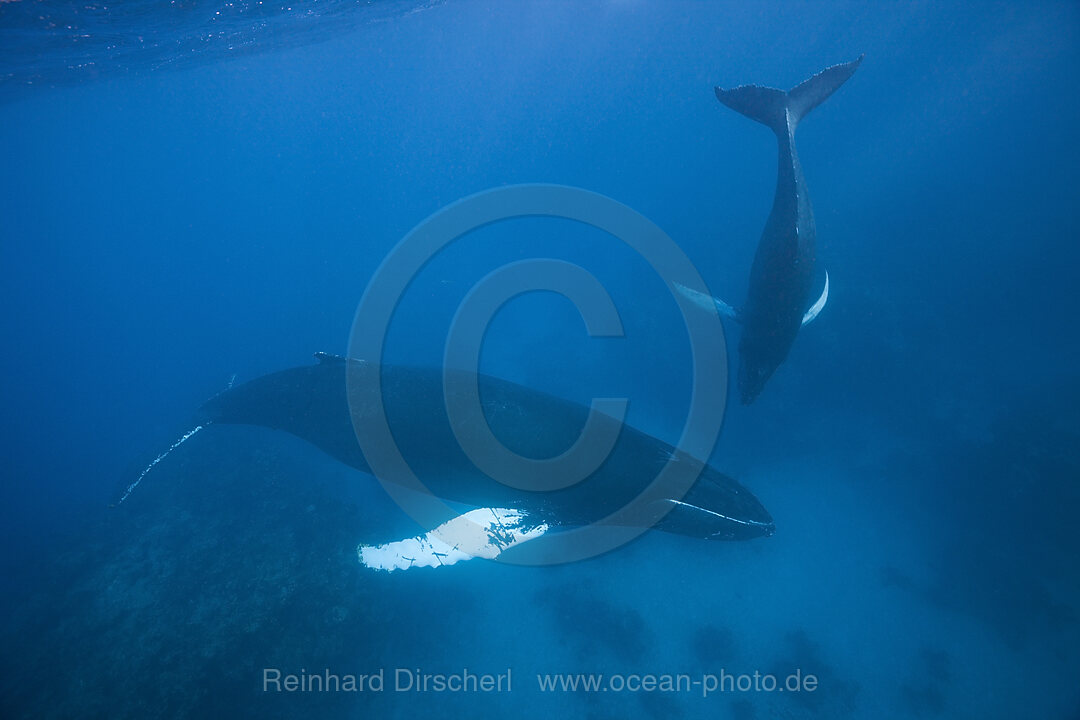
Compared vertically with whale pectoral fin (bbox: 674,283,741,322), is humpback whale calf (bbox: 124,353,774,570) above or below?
below

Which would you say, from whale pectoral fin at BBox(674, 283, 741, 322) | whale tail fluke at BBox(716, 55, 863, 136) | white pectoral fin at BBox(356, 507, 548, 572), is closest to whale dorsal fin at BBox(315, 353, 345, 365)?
white pectoral fin at BBox(356, 507, 548, 572)

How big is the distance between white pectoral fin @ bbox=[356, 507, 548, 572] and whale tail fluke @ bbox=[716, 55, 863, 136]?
24.7 feet

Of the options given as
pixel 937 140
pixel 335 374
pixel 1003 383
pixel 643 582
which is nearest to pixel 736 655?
pixel 643 582

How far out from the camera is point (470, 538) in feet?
20.2

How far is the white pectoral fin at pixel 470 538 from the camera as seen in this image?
19.0 feet

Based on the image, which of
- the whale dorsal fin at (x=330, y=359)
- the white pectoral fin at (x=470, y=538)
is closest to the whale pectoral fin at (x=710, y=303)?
the white pectoral fin at (x=470, y=538)

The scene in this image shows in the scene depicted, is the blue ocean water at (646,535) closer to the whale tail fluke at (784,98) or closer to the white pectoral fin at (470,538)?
the white pectoral fin at (470,538)

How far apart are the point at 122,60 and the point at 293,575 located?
25785 mm

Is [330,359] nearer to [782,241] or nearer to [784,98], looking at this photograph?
[782,241]

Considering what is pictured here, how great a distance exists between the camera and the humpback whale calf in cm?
504

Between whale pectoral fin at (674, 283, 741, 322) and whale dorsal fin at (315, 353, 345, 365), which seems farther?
whale pectoral fin at (674, 283, 741, 322)

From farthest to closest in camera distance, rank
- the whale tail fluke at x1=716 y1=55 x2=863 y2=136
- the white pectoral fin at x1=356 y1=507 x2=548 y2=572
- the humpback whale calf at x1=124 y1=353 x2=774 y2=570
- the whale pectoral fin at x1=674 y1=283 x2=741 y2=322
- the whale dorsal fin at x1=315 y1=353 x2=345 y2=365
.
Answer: the whale pectoral fin at x1=674 y1=283 x2=741 y2=322
the whale tail fluke at x1=716 y1=55 x2=863 y2=136
the whale dorsal fin at x1=315 y1=353 x2=345 y2=365
the white pectoral fin at x1=356 y1=507 x2=548 y2=572
the humpback whale calf at x1=124 y1=353 x2=774 y2=570

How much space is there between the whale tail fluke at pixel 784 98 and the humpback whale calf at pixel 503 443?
237 inches

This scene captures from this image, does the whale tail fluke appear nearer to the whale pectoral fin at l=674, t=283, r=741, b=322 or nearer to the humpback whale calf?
the whale pectoral fin at l=674, t=283, r=741, b=322
